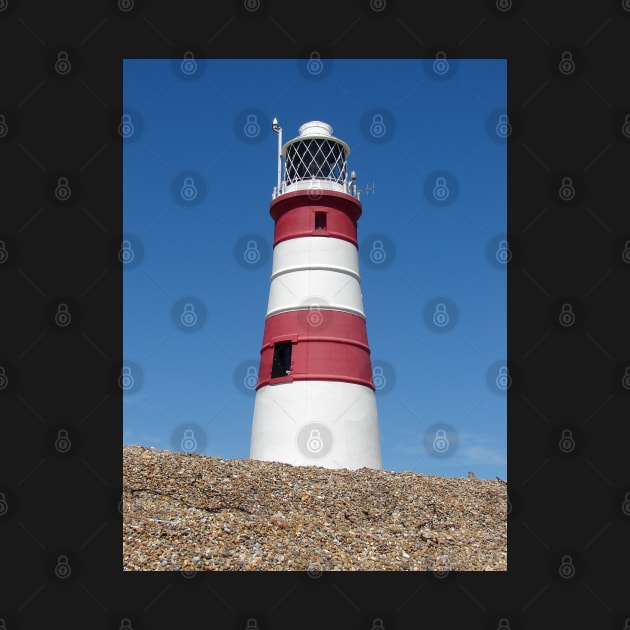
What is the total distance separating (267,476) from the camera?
20.7 meters

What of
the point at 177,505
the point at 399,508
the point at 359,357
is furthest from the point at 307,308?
the point at 177,505

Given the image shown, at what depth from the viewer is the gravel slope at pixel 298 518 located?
16.0 m

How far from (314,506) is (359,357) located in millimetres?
8729

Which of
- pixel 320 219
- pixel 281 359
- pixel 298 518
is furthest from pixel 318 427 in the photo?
pixel 298 518

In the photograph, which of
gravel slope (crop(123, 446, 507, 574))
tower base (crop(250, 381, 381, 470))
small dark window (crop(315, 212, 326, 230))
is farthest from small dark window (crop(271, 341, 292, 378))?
gravel slope (crop(123, 446, 507, 574))

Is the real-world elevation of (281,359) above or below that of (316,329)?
below

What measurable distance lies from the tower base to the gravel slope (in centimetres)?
291

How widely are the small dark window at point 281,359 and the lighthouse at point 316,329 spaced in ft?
0.11

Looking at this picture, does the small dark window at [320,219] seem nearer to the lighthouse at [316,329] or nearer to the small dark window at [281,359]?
the lighthouse at [316,329]

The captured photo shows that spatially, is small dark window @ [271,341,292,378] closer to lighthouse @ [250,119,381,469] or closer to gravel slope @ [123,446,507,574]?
lighthouse @ [250,119,381,469]

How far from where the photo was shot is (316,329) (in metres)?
27.1

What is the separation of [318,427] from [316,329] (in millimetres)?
3281

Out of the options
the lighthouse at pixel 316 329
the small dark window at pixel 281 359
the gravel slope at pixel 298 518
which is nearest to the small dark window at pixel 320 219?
the lighthouse at pixel 316 329

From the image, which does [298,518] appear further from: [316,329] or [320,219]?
[320,219]
